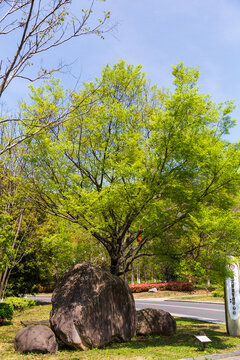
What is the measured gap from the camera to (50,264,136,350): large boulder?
9.09 m

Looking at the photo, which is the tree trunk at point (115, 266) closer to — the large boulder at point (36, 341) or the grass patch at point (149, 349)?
the grass patch at point (149, 349)

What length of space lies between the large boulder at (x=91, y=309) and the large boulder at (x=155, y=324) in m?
0.79

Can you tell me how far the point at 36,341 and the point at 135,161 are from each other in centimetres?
641

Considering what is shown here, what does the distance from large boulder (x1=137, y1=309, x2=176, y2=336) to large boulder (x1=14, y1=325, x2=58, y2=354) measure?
3.77 m

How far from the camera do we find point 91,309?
9.37 m

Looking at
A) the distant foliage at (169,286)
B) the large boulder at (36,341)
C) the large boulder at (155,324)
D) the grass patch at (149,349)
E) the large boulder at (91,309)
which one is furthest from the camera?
the distant foliage at (169,286)

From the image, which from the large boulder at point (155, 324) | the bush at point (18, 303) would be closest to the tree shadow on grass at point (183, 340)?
the large boulder at point (155, 324)

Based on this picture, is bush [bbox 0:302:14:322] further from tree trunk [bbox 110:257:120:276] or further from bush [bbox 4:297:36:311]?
tree trunk [bbox 110:257:120:276]

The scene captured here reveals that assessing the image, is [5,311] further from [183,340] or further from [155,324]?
[183,340]

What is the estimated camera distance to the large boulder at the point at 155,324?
37.1 ft

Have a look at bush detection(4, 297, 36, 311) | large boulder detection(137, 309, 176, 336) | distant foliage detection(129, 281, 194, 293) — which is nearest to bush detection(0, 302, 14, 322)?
bush detection(4, 297, 36, 311)

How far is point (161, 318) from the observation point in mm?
11586

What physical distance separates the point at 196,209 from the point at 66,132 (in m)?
6.00

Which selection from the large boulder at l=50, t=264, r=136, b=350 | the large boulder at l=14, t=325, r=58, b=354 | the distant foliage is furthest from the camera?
the distant foliage
